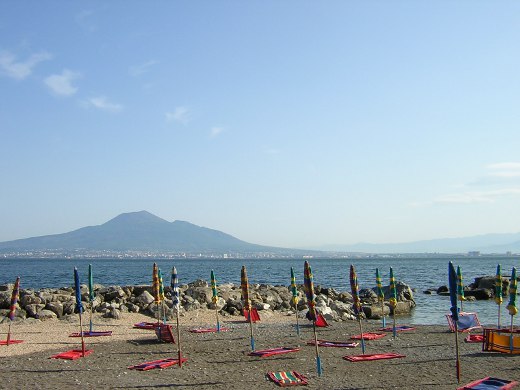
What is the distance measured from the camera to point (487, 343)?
18.5m

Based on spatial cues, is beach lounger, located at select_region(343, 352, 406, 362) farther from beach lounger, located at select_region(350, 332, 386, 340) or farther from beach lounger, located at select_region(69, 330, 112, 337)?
beach lounger, located at select_region(69, 330, 112, 337)

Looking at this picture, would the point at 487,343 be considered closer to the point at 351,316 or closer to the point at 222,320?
the point at 351,316

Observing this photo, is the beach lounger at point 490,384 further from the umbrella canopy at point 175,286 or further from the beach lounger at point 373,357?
the umbrella canopy at point 175,286

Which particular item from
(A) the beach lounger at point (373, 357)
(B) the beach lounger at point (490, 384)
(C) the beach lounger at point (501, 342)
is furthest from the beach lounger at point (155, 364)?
(C) the beach lounger at point (501, 342)

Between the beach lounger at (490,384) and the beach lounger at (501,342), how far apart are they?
14.5 feet

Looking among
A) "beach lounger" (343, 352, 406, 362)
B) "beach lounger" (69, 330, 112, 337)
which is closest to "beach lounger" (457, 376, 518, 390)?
"beach lounger" (343, 352, 406, 362)

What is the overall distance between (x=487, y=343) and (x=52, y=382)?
1395 centimetres

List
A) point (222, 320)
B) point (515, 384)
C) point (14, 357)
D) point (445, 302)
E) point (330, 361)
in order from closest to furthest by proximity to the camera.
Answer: point (515, 384)
point (330, 361)
point (14, 357)
point (222, 320)
point (445, 302)

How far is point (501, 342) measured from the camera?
18.2 meters

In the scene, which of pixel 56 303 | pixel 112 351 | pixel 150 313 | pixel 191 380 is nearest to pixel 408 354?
pixel 191 380

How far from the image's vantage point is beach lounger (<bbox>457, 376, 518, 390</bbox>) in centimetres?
1302

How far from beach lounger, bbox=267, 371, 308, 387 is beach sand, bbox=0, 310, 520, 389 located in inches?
9.4

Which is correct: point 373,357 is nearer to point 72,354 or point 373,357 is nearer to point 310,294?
point 310,294

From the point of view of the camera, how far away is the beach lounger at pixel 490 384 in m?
13.0
